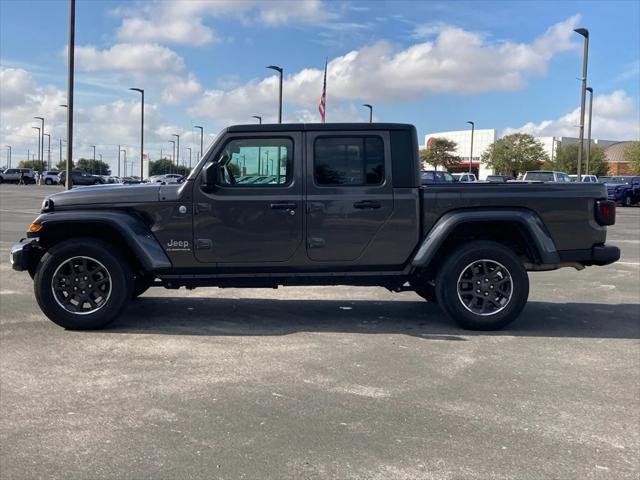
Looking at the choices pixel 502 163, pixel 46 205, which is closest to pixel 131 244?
pixel 46 205

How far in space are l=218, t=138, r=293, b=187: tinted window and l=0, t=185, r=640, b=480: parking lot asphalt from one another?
59.9 inches

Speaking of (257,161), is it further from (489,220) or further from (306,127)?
(489,220)

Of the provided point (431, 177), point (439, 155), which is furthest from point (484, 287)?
point (439, 155)

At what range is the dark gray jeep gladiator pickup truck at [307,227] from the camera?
20.0 feet

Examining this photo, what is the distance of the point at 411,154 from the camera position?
6.31 metres

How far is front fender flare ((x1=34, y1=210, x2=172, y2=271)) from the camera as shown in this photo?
19.6ft

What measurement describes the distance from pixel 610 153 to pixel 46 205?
113 meters

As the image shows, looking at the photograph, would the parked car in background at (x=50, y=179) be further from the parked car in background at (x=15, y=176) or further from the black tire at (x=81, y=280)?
the black tire at (x=81, y=280)

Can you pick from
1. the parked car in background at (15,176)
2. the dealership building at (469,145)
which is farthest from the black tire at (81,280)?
the dealership building at (469,145)

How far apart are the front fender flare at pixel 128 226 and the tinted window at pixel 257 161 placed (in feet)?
3.13

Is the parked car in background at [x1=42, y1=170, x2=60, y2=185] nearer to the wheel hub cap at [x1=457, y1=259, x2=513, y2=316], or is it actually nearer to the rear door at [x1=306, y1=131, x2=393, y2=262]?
the rear door at [x1=306, y1=131, x2=393, y2=262]

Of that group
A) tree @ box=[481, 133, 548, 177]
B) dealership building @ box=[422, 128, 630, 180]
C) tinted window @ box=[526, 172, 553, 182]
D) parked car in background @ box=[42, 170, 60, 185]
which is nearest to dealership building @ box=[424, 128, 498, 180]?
dealership building @ box=[422, 128, 630, 180]

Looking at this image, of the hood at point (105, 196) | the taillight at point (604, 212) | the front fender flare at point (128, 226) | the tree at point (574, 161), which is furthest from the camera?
the tree at point (574, 161)

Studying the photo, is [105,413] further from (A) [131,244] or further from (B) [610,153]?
(B) [610,153]
